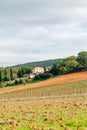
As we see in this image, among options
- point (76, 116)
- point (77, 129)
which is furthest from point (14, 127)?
point (76, 116)

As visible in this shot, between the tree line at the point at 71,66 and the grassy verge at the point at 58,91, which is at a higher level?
the tree line at the point at 71,66

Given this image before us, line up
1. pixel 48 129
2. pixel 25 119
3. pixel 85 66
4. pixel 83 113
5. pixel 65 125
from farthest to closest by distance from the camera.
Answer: pixel 85 66 < pixel 83 113 < pixel 25 119 < pixel 65 125 < pixel 48 129

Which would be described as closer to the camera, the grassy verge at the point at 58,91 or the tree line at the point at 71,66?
the grassy verge at the point at 58,91

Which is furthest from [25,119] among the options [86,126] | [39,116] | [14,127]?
[86,126]

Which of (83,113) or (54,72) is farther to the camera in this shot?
(54,72)

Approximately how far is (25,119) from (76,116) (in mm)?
2845

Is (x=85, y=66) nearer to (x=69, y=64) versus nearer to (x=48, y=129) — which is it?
(x=69, y=64)

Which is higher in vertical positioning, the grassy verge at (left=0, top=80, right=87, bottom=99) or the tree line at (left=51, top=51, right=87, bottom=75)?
the tree line at (left=51, top=51, right=87, bottom=75)

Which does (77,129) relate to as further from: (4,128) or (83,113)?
(83,113)

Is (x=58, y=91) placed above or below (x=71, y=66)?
below

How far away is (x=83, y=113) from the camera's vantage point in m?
22.3

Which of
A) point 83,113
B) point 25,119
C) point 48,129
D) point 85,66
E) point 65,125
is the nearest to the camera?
point 48,129

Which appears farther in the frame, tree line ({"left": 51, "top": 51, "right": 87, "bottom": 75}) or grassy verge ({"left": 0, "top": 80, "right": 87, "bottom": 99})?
tree line ({"left": 51, "top": 51, "right": 87, "bottom": 75})

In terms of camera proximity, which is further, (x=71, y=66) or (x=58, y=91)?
(x=71, y=66)
